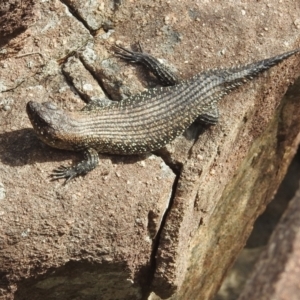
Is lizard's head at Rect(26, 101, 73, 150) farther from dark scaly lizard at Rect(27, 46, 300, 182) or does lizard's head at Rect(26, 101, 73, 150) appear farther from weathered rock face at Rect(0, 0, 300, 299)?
weathered rock face at Rect(0, 0, 300, 299)

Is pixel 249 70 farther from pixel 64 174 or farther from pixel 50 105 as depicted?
pixel 64 174

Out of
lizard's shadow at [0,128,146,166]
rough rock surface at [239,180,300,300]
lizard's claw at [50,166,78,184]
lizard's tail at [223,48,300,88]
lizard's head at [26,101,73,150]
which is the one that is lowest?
rough rock surface at [239,180,300,300]

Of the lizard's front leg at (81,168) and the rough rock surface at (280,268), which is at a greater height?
the lizard's front leg at (81,168)

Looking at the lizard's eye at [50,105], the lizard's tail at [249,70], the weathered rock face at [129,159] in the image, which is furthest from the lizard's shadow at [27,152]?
the lizard's tail at [249,70]

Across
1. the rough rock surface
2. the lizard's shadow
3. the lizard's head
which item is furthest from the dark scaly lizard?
the rough rock surface

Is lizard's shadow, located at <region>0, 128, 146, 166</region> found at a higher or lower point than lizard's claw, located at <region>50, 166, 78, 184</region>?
higher

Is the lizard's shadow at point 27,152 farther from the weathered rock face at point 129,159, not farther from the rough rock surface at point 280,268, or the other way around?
the rough rock surface at point 280,268

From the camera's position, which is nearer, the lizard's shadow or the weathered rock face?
the weathered rock face

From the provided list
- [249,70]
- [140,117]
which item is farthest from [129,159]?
[249,70]
